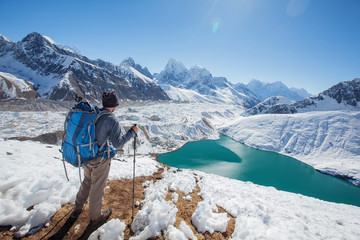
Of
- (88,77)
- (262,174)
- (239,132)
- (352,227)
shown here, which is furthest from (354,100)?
(88,77)

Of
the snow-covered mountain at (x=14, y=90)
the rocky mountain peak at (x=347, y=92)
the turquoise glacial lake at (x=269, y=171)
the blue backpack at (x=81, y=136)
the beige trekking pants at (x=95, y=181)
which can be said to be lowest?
the turquoise glacial lake at (x=269, y=171)

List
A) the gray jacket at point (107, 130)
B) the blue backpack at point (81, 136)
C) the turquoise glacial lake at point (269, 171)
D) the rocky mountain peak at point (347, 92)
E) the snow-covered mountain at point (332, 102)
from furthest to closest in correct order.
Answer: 1. the rocky mountain peak at point (347, 92)
2. the snow-covered mountain at point (332, 102)
3. the turquoise glacial lake at point (269, 171)
4. the gray jacket at point (107, 130)
5. the blue backpack at point (81, 136)

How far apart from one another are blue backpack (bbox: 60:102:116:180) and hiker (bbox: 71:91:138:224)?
0.15m

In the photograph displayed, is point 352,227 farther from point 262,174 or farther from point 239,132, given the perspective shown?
point 239,132

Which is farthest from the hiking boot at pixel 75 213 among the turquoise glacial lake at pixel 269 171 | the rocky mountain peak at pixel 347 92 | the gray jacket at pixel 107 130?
the rocky mountain peak at pixel 347 92

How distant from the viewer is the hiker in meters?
3.65

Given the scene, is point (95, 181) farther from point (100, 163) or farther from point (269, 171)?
point (269, 171)

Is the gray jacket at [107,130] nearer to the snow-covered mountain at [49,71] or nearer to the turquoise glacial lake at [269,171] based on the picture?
the turquoise glacial lake at [269,171]

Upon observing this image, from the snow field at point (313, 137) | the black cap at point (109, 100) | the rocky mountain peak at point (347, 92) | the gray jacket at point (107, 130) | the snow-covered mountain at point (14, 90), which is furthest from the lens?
the rocky mountain peak at point (347, 92)

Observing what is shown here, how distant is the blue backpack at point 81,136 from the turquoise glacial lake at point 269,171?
1744 inches

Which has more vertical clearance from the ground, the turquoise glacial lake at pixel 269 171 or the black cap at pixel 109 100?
the black cap at pixel 109 100

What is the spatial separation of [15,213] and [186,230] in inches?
168

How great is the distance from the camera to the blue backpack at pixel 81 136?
341cm

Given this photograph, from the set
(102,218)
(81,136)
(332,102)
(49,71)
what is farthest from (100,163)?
(332,102)
